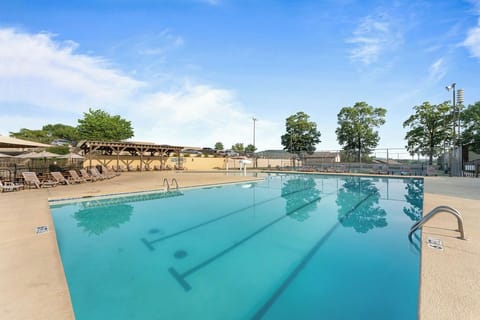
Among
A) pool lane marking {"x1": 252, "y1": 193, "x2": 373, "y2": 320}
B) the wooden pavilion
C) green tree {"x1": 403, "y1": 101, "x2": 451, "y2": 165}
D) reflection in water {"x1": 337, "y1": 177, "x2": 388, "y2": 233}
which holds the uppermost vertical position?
green tree {"x1": 403, "y1": 101, "x2": 451, "y2": 165}

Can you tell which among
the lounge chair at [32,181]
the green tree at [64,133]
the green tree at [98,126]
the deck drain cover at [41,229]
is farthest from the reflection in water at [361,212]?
the green tree at [64,133]

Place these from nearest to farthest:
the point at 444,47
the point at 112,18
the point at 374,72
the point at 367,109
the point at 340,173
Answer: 1. the point at 112,18
2. the point at 444,47
3. the point at 374,72
4. the point at 340,173
5. the point at 367,109

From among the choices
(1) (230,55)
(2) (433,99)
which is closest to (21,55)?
(1) (230,55)

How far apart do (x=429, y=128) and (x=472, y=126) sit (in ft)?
12.1

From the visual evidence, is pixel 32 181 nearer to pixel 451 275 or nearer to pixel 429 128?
pixel 451 275

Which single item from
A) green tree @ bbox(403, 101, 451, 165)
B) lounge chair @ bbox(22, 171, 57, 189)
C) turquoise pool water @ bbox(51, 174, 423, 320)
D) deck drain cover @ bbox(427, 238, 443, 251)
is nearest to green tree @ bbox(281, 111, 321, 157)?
green tree @ bbox(403, 101, 451, 165)

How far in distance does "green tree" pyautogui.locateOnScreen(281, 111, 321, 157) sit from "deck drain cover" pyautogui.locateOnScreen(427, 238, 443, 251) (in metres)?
28.8

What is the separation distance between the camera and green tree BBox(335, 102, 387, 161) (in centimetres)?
2594

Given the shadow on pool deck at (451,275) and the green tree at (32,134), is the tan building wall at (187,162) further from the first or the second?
the green tree at (32,134)

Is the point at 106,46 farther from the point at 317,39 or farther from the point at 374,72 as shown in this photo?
the point at 374,72

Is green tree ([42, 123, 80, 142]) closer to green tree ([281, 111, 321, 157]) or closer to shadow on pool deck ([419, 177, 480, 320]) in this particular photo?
green tree ([281, 111, 321, 157])

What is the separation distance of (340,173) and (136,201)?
15.5 meters

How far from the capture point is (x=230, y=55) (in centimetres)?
1233

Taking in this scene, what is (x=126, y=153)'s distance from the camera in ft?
68.2
